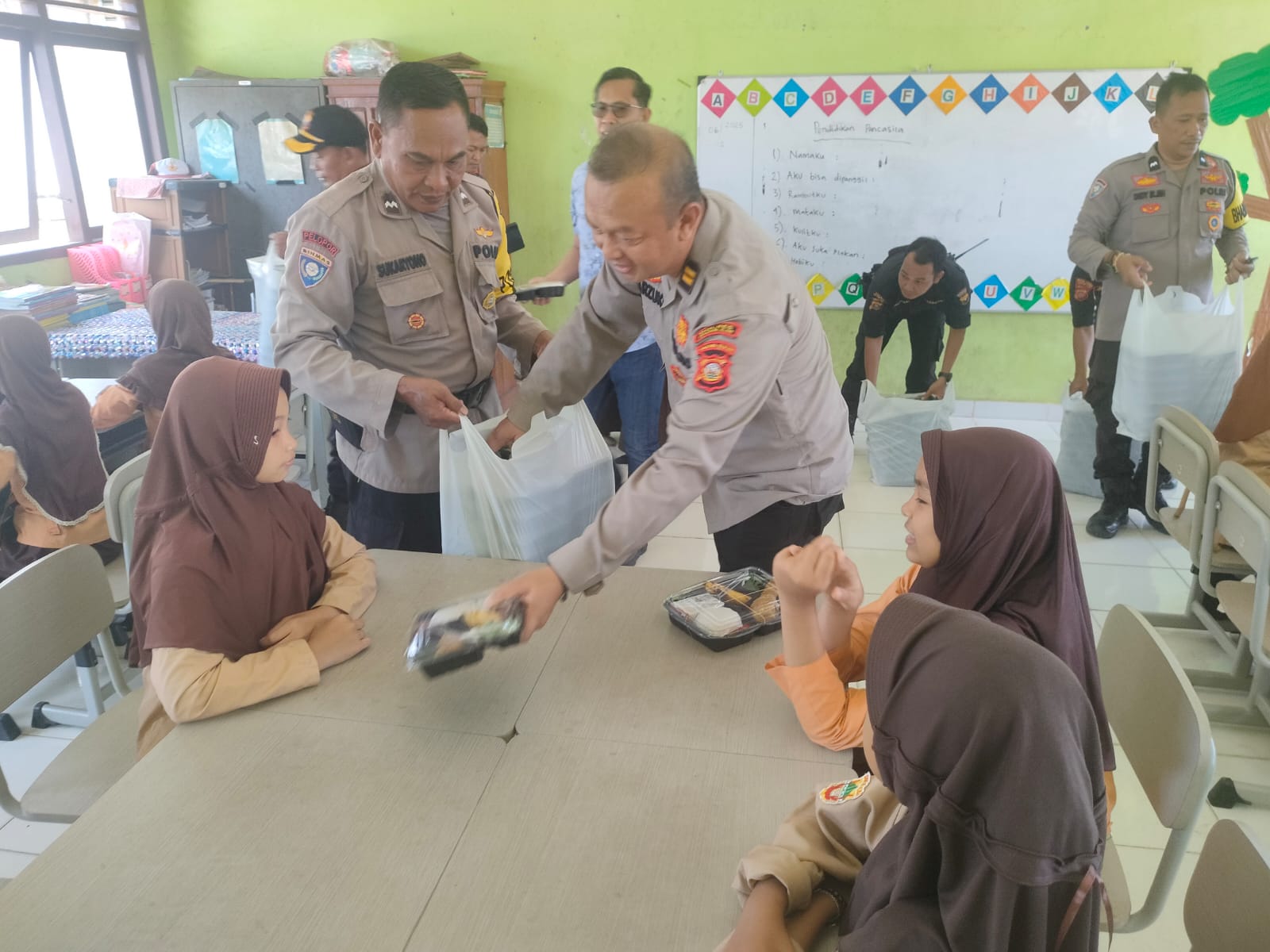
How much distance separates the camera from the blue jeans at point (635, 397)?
128 inches

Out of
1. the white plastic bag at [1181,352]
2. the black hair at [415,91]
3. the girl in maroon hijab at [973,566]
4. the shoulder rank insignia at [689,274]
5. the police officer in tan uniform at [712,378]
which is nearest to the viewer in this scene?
the girl in maroon hijab at [973,566]

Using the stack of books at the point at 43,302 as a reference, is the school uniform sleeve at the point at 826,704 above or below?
below

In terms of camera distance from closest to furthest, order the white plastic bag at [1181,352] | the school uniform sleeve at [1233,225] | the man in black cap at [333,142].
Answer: the man in black cap at [333,142] < the white plastic bag at [1181,352] < the school uniform sleeve at [1233,225]

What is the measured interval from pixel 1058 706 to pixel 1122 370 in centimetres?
298

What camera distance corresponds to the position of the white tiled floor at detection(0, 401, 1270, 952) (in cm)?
193

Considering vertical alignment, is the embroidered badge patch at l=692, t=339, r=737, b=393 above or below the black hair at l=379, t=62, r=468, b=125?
below

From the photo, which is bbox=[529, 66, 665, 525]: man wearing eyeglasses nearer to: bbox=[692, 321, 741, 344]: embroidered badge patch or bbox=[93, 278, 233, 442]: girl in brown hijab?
bbox=[93, 278, 233, 442]: girl in brown hijab

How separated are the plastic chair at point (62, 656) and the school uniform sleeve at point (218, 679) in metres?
0.31

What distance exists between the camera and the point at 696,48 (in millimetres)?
4605

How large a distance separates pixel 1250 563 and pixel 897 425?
207cm

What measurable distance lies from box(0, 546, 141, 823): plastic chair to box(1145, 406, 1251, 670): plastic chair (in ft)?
8.24

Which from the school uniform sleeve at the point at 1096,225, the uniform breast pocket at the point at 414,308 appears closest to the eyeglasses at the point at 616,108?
the uniform breast pocket at the point at 414,308

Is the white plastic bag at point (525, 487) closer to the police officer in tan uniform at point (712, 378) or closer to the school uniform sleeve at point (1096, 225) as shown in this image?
the police officer in tan uniform at point (712, 378)

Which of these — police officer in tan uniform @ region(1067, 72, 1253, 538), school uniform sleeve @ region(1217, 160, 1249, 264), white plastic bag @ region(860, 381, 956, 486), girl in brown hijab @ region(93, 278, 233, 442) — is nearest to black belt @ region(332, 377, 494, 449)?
girl in brown hijab @ region(93, 278, 233, 442)
